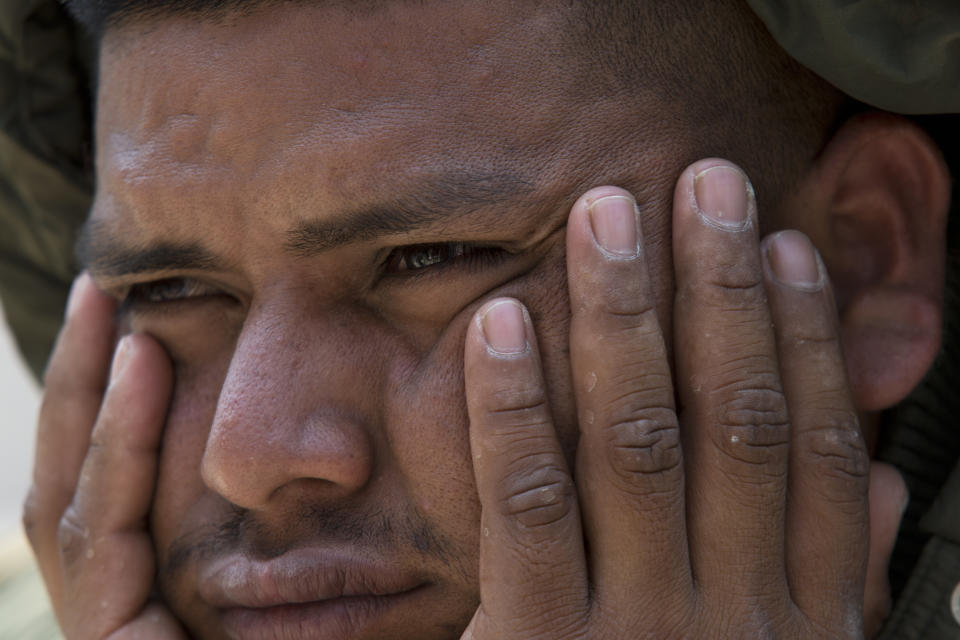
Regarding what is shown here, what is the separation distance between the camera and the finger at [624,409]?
52.7 inches

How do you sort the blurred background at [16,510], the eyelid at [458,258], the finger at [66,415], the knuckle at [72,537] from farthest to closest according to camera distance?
the blurred background at [16,510] → the finger at [66,415] → the knuckle at [72,537] → the eyelid at [458,258]

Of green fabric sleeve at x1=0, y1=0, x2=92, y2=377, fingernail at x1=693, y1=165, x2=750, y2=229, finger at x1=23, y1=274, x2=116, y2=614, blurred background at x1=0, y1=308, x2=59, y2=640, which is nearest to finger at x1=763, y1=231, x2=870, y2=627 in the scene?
fingernail at x1=693, y1=165, x2=750, y2=229

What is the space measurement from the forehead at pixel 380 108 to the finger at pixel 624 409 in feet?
0.37

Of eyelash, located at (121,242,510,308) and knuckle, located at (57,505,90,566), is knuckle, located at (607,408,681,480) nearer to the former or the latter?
eyelash, located at (121,242,510,308)

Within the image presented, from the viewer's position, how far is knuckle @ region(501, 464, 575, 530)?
1330 millimetres

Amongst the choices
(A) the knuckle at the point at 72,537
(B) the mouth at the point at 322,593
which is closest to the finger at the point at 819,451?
(B) the mouth at the point at 322,593

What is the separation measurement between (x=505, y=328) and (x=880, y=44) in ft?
2.05

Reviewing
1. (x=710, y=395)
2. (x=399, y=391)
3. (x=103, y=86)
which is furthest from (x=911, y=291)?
(x=103, y=86)

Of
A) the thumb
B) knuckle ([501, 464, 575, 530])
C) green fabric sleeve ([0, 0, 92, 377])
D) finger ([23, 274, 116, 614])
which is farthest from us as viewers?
green fabric sleeve ([0, 0, 92, 377])

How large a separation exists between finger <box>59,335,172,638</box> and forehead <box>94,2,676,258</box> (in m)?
0.35

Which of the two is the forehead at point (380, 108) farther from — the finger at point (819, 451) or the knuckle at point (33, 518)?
the knuckle at point (33, 518)

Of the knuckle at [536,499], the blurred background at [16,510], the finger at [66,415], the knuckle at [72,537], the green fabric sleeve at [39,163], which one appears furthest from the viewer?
the blurred background at [16,510]

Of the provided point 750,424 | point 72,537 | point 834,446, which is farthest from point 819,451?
point 72,537

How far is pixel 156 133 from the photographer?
1555 millimetres
